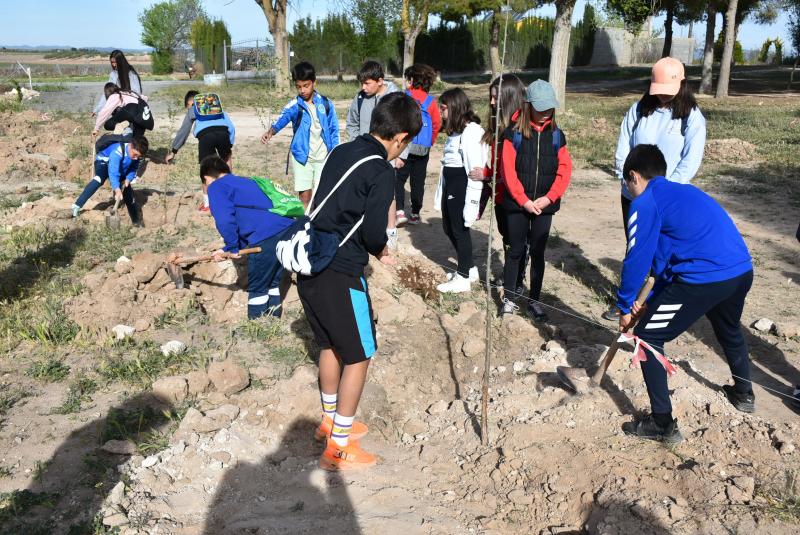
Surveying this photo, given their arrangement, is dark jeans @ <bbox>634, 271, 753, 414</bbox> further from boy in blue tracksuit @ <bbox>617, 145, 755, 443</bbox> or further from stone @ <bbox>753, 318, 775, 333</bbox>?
stone @ <bbox>753, 318, 775, 333</bbox>

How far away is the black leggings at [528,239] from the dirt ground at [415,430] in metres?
0.40

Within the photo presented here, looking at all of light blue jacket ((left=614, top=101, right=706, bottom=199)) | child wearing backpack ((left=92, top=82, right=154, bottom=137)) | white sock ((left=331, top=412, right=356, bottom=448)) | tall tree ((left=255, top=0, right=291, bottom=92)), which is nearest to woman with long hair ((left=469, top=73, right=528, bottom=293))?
light blue jacket ((left=614, top=101, right=706, bottom=199))

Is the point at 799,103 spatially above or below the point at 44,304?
above

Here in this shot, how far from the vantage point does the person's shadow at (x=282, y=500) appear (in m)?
3.09

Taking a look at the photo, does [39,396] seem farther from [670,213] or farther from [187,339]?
[670,213]

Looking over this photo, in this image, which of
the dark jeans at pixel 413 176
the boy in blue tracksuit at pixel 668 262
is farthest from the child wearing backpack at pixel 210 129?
the boy in blue tracksuit at pixel 668 262

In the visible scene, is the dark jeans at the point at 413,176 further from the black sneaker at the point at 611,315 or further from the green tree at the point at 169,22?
the green tree at the point at 169,22

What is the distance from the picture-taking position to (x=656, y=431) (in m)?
3.59

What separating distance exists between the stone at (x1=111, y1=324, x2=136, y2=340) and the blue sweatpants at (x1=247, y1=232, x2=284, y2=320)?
33.5 inches

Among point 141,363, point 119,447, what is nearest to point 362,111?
point 141,363

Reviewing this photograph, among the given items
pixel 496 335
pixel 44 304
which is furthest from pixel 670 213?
pixel 44 304

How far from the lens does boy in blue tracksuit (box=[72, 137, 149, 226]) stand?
295 inches

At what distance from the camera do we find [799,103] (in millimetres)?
20422

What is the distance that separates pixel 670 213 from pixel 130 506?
2.84 metres
